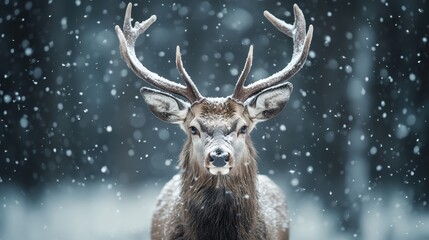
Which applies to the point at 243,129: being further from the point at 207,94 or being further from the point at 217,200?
the point at 207,94

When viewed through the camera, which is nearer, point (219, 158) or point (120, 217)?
point (219, 158)

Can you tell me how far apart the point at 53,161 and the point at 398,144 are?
4.05m

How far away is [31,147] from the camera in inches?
376

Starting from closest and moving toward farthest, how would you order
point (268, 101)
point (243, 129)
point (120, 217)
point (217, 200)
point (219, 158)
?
point (219, 158) → point (217, 200) → point (243, 129) → point (268, 101) → point (120, 217)

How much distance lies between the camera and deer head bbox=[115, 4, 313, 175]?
4.44m

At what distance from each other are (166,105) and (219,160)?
76 cm

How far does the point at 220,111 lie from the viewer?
4641 mm

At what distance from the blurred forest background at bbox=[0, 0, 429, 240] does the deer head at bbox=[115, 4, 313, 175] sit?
4.08m

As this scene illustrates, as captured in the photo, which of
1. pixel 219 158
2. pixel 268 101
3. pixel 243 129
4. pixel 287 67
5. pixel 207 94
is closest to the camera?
pixel 219 158

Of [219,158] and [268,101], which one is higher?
[268,101]

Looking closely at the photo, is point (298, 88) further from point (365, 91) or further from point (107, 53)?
point (107, 53)

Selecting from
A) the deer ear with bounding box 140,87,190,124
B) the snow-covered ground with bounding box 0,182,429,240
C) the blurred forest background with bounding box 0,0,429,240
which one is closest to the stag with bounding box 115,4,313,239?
the deer ear with bounding box 140,87,190,124

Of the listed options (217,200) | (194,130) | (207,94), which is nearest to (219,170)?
(217,200)

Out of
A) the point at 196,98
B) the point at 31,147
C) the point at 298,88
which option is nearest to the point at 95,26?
the point at 31,147
